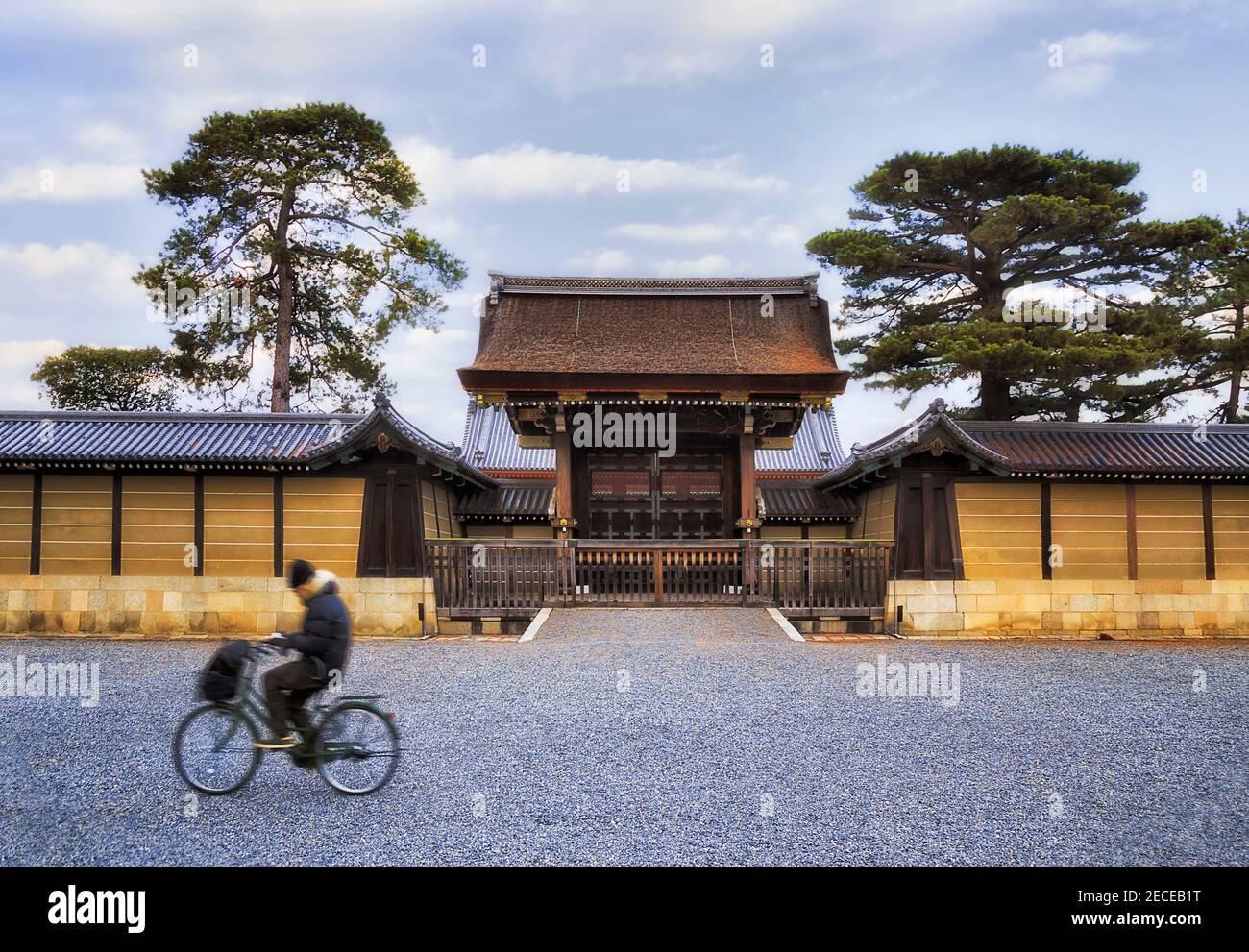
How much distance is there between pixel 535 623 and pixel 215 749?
8399 mm

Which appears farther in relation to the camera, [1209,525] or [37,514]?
[1209,525]

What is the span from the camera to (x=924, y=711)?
8.88 m

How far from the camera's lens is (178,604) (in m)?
15.4

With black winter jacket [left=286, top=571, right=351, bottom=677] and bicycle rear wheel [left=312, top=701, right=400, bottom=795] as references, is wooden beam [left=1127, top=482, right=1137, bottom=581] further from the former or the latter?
black winter jacket [left=286, top=571, right=351, bottom=677]

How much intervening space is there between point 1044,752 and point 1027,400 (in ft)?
50.2

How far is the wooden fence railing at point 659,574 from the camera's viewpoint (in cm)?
1570

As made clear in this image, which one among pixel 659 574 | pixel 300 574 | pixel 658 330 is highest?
pixel 658 330

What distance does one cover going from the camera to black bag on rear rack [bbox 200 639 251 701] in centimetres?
571

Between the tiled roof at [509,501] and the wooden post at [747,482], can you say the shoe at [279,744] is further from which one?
the tiled roof at [509,501]

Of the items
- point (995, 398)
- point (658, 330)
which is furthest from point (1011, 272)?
point (658, 330)

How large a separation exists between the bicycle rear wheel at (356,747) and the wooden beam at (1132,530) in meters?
15.1

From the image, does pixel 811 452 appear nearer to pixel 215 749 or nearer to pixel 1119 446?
pixel 1119 446

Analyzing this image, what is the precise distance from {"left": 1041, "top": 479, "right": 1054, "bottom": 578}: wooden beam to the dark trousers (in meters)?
14.3

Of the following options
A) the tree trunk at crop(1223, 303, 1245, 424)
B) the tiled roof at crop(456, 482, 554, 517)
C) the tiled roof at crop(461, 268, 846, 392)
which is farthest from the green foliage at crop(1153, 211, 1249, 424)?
the tiled roof at crop(456, 482, 554, 517)
